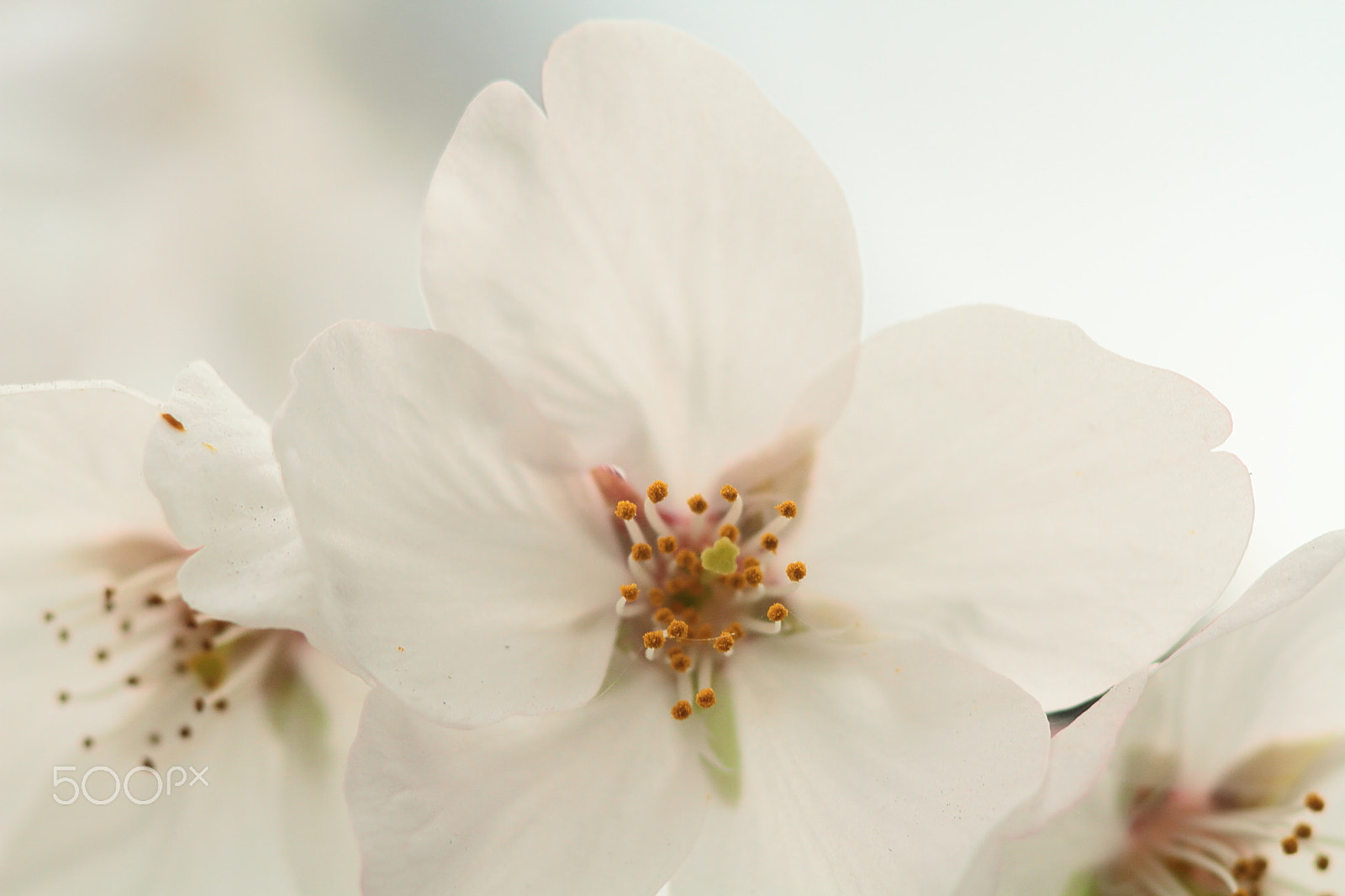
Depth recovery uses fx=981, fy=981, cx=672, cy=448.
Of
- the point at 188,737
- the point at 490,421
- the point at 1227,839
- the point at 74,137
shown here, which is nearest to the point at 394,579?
the point at 490,421

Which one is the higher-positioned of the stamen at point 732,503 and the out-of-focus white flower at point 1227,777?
the stamen at point 732,503

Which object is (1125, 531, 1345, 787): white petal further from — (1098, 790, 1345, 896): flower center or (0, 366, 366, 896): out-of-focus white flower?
(0, 366, 366, 896): out-of-focus white flower

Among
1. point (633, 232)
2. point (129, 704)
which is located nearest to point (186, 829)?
point (129, 704)

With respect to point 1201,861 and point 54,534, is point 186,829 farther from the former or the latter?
point 1201,861

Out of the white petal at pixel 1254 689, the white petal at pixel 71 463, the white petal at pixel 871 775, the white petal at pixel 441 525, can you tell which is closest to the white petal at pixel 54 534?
the white petal at pixel 71 463

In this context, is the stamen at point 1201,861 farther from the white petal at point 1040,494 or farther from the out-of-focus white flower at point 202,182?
the out-of-focus white flower at point 202,182

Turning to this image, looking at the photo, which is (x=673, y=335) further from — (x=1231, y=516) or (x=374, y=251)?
(x=374, y=251)
